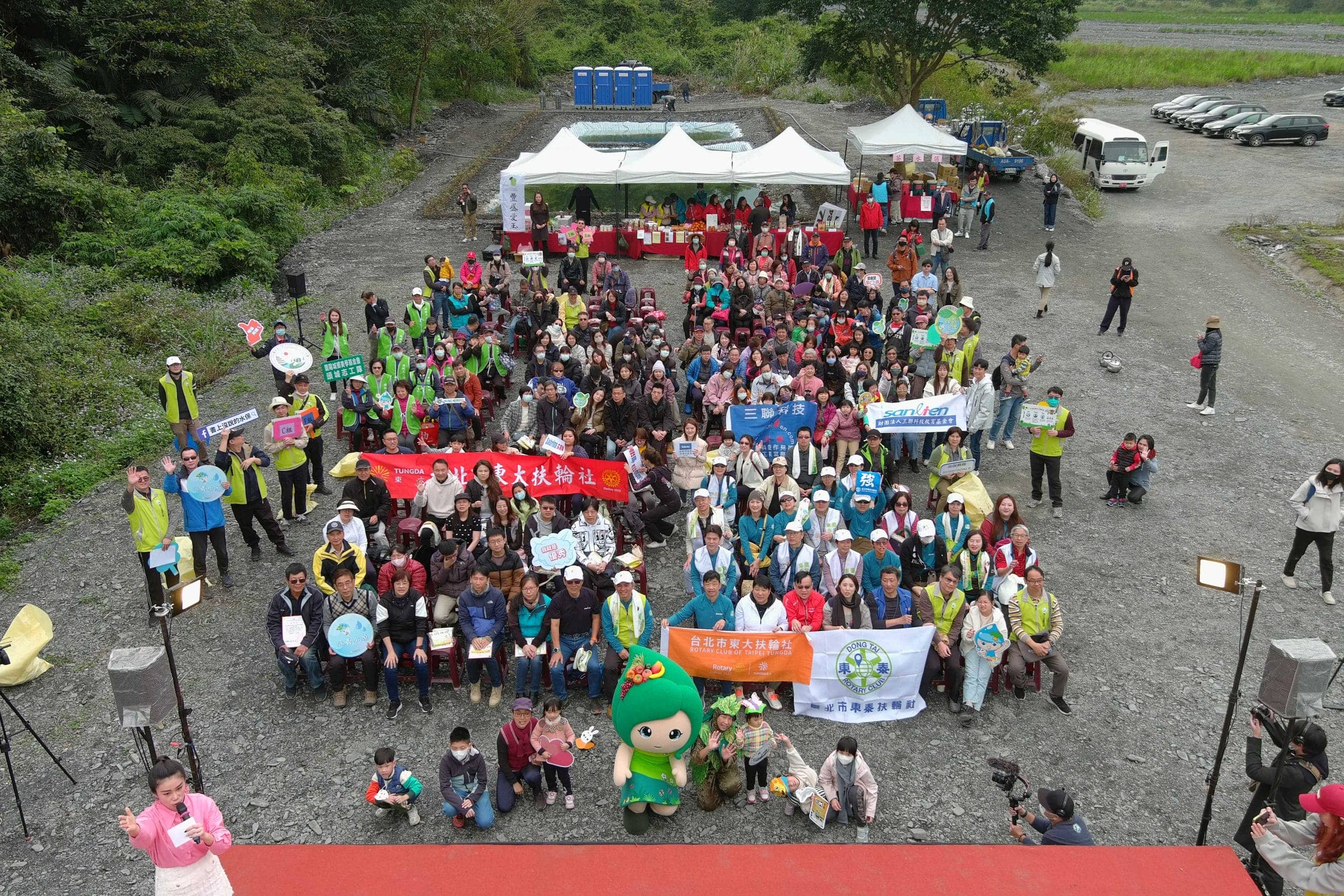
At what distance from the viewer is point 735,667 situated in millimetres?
9062

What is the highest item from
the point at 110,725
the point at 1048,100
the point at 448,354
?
the point at 1048,100

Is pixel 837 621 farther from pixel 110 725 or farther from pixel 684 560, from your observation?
pixel 110 725

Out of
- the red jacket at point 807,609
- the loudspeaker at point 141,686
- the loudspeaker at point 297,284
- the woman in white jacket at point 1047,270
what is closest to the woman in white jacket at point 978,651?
the red jacket at point 807,609

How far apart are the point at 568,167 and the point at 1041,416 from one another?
14.4 m

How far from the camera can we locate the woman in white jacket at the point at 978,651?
875cm

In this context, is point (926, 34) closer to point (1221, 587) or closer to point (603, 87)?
point (603, 87)

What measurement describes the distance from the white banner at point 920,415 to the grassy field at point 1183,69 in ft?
144

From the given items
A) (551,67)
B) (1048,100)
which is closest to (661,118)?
(551,67)

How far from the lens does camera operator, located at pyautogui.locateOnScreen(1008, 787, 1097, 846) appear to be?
6867 millimetres

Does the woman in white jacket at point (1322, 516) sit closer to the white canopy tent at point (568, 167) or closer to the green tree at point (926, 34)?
the white canopy tent at point (568, 167)

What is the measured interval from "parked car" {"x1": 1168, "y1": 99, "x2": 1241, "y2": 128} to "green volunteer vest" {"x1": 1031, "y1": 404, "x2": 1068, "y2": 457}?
3766 cm

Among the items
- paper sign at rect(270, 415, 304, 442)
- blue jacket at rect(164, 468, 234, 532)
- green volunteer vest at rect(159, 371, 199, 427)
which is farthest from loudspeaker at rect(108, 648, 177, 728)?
green volunteer vest at rect(159, 371, 199, 427)

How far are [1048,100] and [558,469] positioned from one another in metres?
43.6

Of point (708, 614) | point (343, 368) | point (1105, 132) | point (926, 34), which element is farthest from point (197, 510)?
point (1105, 132)
